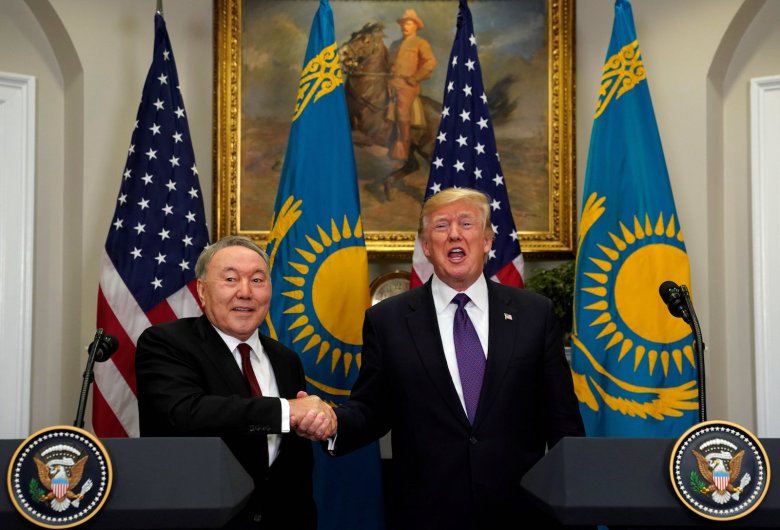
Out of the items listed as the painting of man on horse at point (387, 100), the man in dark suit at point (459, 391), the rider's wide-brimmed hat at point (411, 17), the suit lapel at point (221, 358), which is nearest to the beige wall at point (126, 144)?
the painting of man on horse at point (387, 100)

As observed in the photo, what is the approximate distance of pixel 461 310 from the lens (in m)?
2.87

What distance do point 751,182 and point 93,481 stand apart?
371cm

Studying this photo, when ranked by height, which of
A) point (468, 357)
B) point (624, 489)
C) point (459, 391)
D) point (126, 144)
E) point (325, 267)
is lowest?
point (624, 489)

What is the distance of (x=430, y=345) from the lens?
2.79 meters

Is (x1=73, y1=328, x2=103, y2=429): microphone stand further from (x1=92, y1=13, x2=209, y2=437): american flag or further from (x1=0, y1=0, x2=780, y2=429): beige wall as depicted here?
(x1=0, y1=0, x2=780, y2=429): beige wall

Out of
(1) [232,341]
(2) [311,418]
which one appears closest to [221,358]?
(1) [232,341]

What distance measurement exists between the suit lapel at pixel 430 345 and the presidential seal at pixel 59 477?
3.73 ft

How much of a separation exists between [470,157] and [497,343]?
1.61m

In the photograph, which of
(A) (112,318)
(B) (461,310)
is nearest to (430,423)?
(B) (461,310)

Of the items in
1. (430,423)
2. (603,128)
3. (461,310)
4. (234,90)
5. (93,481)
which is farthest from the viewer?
(234,90)

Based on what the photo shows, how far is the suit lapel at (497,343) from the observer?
2693 mm

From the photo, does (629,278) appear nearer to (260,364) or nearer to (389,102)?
(389,102)

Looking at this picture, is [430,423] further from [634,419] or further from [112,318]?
[112,318]

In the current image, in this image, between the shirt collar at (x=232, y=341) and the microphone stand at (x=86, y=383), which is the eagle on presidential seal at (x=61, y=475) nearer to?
the microphone stand at (x=86, y=383)
